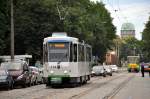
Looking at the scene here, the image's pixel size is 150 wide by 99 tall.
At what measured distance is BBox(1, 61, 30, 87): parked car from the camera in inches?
1375

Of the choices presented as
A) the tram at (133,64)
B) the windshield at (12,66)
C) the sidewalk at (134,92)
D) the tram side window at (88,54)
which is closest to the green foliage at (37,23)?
the tram at (133,64)

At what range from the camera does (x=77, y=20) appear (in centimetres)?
7819

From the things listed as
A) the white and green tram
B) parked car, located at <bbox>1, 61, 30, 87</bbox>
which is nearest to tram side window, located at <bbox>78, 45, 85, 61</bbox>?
the white and green tram

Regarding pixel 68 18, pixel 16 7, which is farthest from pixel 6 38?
pixel 68 18

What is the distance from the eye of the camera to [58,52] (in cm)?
3391

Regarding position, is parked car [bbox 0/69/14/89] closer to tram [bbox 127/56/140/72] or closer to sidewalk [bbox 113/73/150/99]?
sidewalk [bbox 113/73/150/99]

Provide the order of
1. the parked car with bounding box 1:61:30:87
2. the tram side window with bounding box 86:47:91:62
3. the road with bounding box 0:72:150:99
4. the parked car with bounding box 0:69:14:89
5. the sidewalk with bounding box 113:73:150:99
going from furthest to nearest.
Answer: the tram side window with bounding box 86:47:91:62, the parked car with bounding box 1:61:30:87, the parked car with bounding box 0:69:14:89, the sidewalk with bounding box 113:73:150:99, the road with bounding box 0:72:150:99

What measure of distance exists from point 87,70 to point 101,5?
71906 mm

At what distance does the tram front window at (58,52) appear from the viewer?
33781 mm

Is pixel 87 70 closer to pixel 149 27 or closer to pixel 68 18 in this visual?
pixel 68 18

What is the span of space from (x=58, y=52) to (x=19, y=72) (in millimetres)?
3506

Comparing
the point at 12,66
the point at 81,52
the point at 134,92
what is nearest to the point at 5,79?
the point at 12,66

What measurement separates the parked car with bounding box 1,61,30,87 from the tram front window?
2689 mm

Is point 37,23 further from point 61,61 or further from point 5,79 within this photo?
point 5,79
